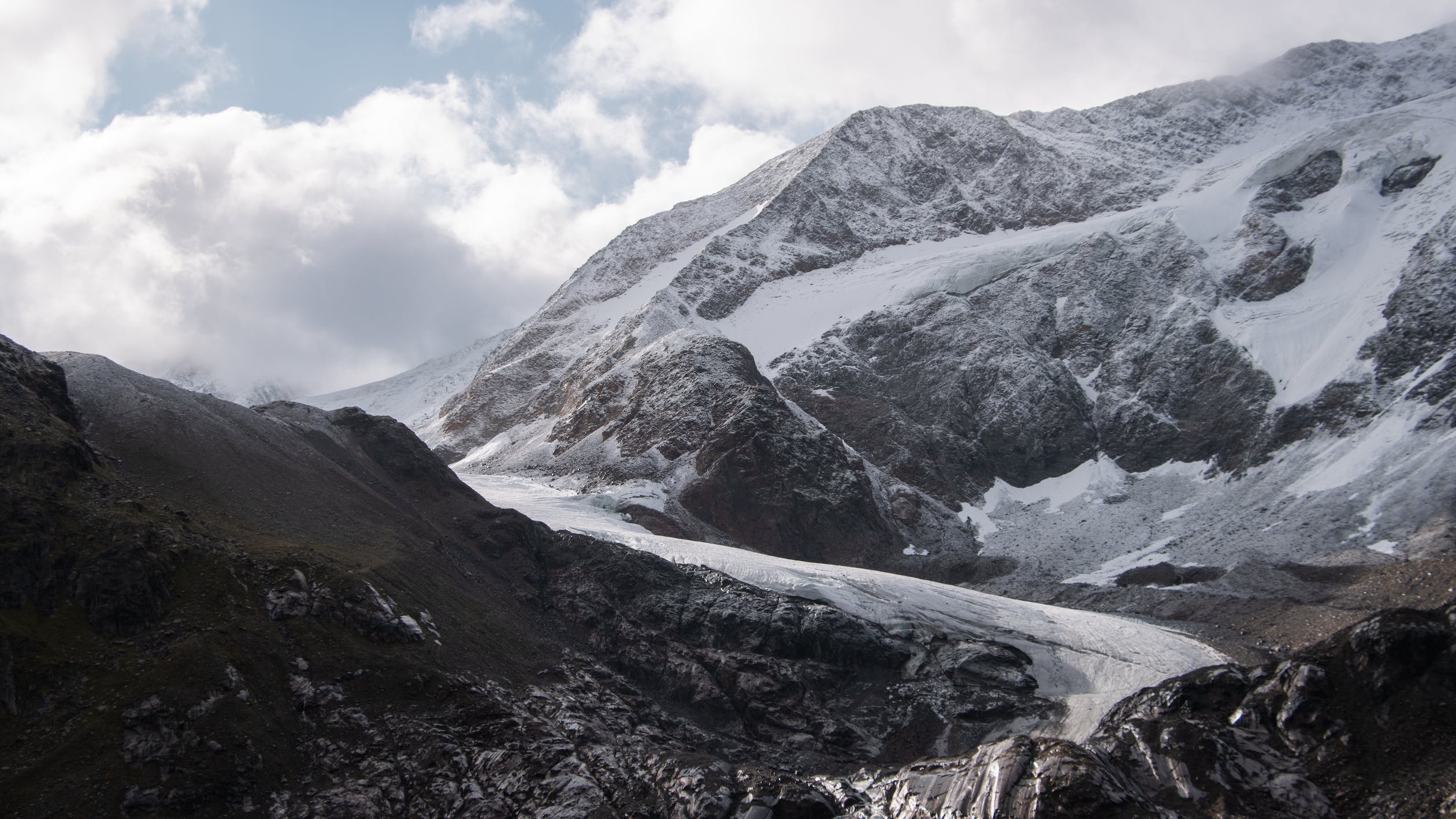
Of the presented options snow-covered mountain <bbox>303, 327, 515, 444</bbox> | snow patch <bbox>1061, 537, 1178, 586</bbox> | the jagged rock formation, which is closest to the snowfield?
the jagged rock formation

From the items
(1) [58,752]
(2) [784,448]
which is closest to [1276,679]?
(1) [58,752]

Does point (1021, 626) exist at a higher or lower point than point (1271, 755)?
higher

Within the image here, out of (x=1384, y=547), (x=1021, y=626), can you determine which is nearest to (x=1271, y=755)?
(x=1021, y=626)

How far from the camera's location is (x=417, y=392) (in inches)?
6993

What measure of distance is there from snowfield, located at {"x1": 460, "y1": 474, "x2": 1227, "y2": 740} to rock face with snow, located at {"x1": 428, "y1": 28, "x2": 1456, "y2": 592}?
2093cm

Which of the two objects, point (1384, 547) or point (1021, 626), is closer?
point (1021, 626)

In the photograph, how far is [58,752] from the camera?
98.7ft

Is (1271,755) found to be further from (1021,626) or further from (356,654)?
(356,654)

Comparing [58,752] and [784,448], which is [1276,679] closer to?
[58,752]

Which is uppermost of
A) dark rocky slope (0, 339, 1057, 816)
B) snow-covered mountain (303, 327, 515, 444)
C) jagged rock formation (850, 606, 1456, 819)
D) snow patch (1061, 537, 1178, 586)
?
snow-covered mountain (303, 327, 515, 444)

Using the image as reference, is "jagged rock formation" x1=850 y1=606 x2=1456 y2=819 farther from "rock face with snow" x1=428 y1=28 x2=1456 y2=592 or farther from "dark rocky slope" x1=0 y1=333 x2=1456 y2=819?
"rock face with snow" x1=428 y1=28 x2=1456 y2=592

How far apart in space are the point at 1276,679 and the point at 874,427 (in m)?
85.3

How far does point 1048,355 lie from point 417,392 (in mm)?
112532

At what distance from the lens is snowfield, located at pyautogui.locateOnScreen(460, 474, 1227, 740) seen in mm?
53500
